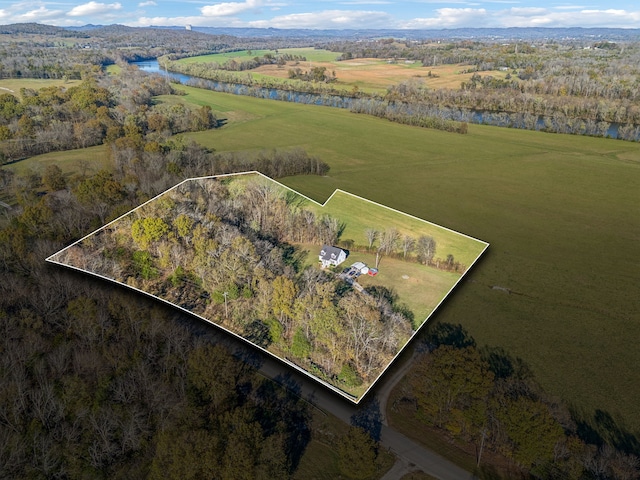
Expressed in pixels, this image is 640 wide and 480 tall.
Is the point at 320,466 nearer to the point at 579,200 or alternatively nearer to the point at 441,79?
the point at 579,200

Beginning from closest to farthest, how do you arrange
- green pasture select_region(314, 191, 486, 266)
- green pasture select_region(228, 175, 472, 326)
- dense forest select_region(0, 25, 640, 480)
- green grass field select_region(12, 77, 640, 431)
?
1. dense forest select_region(0, 25, 640, 480)
2. green pasture select_region(228, 175, 472, 326)
3. green pasture select_region(314, 191, 486, 266)
4. green grass field select_region(12, 77, 640, 431)

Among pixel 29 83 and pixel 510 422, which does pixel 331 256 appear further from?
pixel 29 83

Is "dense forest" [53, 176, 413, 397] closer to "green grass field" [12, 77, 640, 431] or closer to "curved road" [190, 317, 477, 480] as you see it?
"curved road" [190, 317, 477, 480]

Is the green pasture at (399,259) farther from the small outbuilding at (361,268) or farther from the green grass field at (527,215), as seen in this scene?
the green grass field at (527,215)

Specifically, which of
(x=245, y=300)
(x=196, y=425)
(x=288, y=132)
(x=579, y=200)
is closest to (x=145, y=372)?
(x=196, y=425)

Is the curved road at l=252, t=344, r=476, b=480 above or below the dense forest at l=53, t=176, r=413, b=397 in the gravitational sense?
below

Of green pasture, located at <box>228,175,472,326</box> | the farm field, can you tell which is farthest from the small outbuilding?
the farm field

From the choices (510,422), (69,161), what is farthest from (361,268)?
(69,161)

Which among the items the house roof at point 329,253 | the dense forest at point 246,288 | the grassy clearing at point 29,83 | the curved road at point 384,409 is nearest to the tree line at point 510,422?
the curved road at point 384,409
